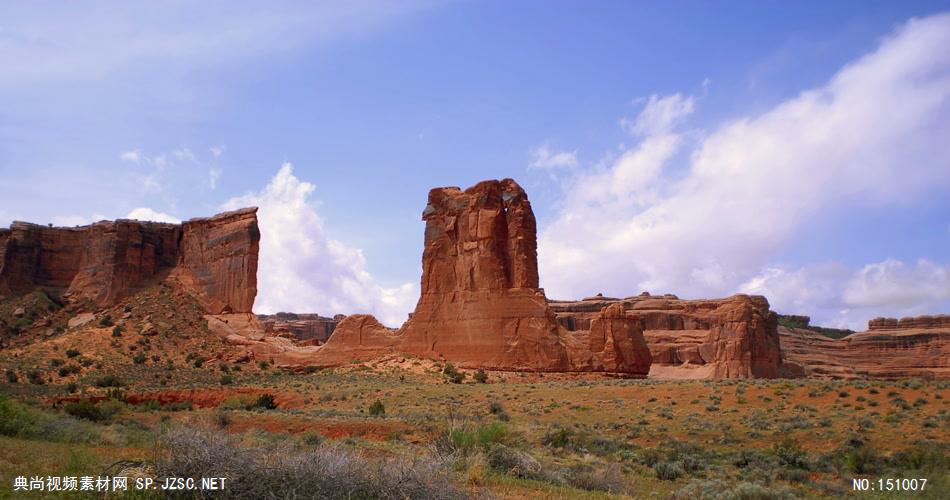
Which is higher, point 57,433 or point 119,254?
point 119,254

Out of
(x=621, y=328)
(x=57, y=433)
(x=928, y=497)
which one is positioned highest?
(x=621, y=328)

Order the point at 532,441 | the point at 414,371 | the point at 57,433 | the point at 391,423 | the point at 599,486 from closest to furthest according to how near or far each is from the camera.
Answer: the point at 599,486 → the point at 57,433 → the point at 532,441 → the point at 391,423 → the point at 414,371

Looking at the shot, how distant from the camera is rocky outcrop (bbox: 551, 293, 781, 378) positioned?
54812mm

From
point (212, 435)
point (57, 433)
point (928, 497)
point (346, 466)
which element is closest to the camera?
point (346, 466)

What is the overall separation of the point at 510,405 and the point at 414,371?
13.6m

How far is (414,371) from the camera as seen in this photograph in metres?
41.9

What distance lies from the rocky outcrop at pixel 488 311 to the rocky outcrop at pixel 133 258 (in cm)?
907

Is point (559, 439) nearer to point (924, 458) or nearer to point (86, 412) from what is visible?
point (924, 458)

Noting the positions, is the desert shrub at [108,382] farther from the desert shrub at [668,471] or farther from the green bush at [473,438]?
the desert shrub at [668,471]

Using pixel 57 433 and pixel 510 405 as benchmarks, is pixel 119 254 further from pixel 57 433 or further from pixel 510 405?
pixel 57 433

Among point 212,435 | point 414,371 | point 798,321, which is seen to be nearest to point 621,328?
point 414,371

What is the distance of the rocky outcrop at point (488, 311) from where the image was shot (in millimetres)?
40938

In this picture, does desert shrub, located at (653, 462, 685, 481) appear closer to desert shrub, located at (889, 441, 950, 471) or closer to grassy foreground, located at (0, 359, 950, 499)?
grassy foreground, located at (0, 359, 950, 499)

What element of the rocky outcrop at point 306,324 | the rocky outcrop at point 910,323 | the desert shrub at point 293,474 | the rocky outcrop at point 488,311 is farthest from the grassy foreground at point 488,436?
the rocky outcrop at point 910,323
